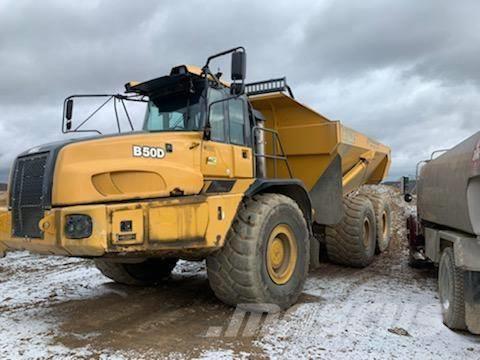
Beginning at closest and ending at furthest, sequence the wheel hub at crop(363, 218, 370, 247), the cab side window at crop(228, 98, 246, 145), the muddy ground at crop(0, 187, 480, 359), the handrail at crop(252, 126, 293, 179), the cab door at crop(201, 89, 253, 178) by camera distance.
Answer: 1. the muddy ground at crop(0, 187, 480, 359)
2. the cab door at crop(201, 89, 253, 178)
3. the cab side window at crop(228, 98, 246, 145)
4. the handrail at crop(252, 126, 293, 179)
5. the wheel hub at crop(363, 218, 370, 247)

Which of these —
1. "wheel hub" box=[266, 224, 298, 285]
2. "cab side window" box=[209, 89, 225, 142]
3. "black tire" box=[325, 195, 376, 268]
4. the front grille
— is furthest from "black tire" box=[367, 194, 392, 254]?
the front grille

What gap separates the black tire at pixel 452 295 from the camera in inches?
172

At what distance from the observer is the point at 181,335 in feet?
14.2

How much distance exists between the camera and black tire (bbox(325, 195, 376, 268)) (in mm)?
7859

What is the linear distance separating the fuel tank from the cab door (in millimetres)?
2176

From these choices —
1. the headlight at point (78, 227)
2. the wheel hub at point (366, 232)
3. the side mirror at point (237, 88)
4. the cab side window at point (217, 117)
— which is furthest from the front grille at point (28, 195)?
the wheel hub at point (366, 232)

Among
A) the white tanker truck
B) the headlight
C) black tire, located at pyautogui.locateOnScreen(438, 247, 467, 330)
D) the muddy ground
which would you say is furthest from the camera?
black tire, located at pyautogui.locateOnScreen(438, 247, 467, 330)

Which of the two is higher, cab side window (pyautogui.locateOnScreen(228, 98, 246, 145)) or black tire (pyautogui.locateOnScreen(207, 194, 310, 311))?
cab side window (pyautogui.locateOnScreen(228, 98, 246, 145))

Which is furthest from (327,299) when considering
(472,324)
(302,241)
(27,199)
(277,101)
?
(27,199)

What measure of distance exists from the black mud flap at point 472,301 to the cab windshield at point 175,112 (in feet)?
9.78

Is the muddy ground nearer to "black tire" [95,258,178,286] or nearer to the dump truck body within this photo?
"black tire" [95,258,178,286]

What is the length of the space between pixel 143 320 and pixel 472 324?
3.13m

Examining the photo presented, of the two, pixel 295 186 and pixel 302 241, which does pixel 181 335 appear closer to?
pixel 302 241

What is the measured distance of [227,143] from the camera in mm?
5227
